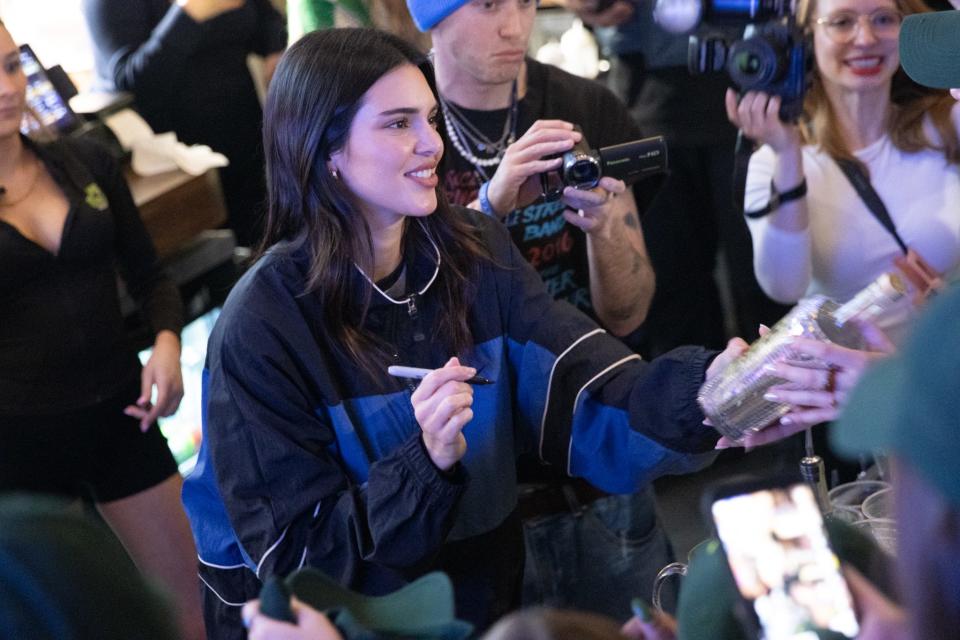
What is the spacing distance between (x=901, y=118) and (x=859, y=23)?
203mm

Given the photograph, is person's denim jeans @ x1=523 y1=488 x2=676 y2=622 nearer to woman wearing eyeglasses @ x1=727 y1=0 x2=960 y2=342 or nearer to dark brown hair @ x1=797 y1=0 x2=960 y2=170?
woman wearing eyeglasses @ x1=727 y1=0 x2=960 y2=342

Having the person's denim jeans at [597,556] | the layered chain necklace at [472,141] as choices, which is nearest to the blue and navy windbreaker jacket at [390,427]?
the person's denim jeans at [597,556]

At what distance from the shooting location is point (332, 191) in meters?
1.68

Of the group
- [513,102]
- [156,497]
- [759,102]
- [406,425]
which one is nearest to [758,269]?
[759,102]

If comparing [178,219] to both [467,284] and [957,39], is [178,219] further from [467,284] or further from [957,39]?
[957,39]

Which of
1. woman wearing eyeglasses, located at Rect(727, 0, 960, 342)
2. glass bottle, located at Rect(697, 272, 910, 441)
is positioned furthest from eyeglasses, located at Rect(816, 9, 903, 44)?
glass bottle, located at Rect(697, 272, 910, 441)

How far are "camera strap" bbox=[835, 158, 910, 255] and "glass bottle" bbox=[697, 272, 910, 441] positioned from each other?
725mm

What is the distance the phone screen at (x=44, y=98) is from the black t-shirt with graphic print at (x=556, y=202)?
2.99 feet

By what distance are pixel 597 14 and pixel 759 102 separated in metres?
0.91

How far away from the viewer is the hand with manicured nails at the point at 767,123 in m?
2.16

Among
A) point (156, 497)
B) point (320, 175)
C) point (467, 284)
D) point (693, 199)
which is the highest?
point (320, 175)

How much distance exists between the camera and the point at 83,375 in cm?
227

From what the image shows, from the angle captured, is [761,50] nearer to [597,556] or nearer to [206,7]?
[597,556]

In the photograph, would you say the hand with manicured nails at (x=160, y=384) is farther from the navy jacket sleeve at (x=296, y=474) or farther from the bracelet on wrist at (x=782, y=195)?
the bracelet on wrist at (x=782, y=195)
